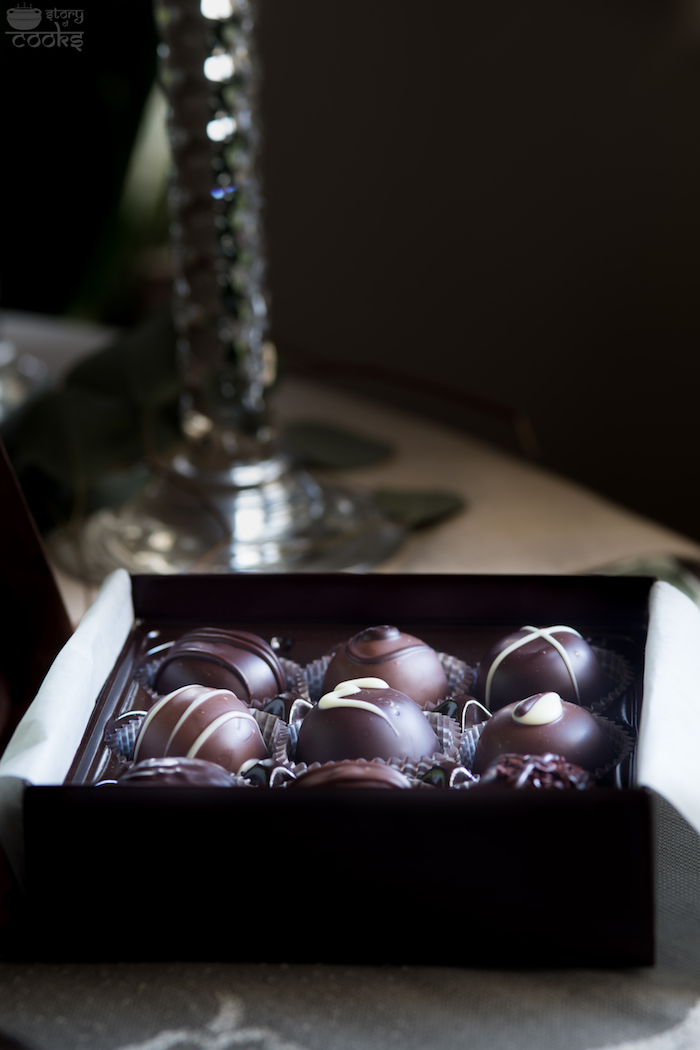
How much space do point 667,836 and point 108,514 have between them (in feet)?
1.42

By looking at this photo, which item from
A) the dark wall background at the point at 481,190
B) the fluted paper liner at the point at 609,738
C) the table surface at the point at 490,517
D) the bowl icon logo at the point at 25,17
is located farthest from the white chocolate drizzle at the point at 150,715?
the dark wall background at the point at 481,190

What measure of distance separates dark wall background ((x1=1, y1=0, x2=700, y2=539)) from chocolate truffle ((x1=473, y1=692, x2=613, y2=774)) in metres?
0.49

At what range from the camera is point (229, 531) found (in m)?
0.60

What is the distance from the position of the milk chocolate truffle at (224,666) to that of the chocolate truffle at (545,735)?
0.09 meters

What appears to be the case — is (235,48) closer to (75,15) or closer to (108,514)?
(75,15)

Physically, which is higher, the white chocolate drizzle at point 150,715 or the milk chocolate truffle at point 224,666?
the white chocolate drizzle at point 150,715

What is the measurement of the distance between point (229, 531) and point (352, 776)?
31 cm

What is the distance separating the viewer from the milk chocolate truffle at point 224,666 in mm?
384

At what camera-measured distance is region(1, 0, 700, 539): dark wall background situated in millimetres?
760

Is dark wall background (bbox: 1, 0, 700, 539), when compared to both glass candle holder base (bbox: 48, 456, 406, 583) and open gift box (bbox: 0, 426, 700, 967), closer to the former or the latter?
glass candle holder base (bbox: 48, 456, 406, 583)

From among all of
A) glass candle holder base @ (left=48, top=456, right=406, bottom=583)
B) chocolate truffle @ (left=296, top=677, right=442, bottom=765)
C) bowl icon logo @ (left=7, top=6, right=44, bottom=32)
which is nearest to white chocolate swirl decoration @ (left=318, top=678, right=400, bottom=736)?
chocolate truffle @ (left=296, top=677, right=442, bottom=765)

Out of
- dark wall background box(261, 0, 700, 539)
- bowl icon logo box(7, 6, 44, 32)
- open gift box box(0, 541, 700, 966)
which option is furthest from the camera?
dark wall background box(261, 0, 700, 539)

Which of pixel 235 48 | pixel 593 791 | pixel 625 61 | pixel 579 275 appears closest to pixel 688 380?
pixel 579 275

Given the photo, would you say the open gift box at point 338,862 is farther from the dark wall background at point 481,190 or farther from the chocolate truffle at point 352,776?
the dark wall background at point 481,190
